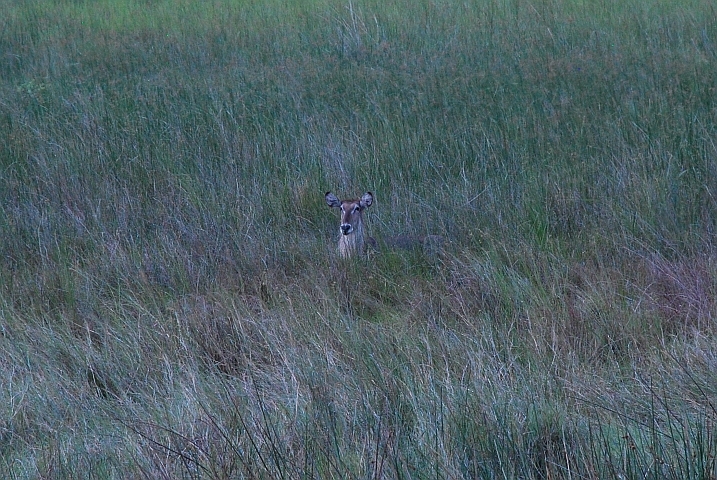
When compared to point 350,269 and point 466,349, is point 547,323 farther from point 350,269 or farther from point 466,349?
point 350,269

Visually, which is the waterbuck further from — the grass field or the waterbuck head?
the grass field

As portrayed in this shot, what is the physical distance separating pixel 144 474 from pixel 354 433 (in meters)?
0.84

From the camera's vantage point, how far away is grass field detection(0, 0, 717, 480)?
12.2ft

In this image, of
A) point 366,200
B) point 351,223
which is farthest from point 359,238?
point 366,200

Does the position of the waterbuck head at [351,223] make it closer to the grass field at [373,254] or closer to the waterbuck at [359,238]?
the waterbuck at [359,238]

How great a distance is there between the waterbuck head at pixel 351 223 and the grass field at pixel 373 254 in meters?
0.27

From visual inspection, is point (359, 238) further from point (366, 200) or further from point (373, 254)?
point (366, 200)

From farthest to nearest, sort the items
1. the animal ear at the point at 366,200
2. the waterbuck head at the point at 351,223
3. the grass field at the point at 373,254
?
the animal ear at the point at 366,200, the waterbuck head at the point at 351,223, the grass field at the point at 373,254

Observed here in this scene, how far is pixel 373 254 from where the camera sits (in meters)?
6.84

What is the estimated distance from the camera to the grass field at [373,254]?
3.71m

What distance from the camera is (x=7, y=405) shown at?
438 cm

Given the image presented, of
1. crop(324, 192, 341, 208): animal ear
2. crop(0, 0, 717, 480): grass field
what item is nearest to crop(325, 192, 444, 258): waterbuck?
crop(324, 192, 341, 208): animal ear

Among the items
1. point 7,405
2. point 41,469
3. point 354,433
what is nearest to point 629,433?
point 354,433

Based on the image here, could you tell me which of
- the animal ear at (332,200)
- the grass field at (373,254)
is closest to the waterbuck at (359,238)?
the animal ear at (332,200)
